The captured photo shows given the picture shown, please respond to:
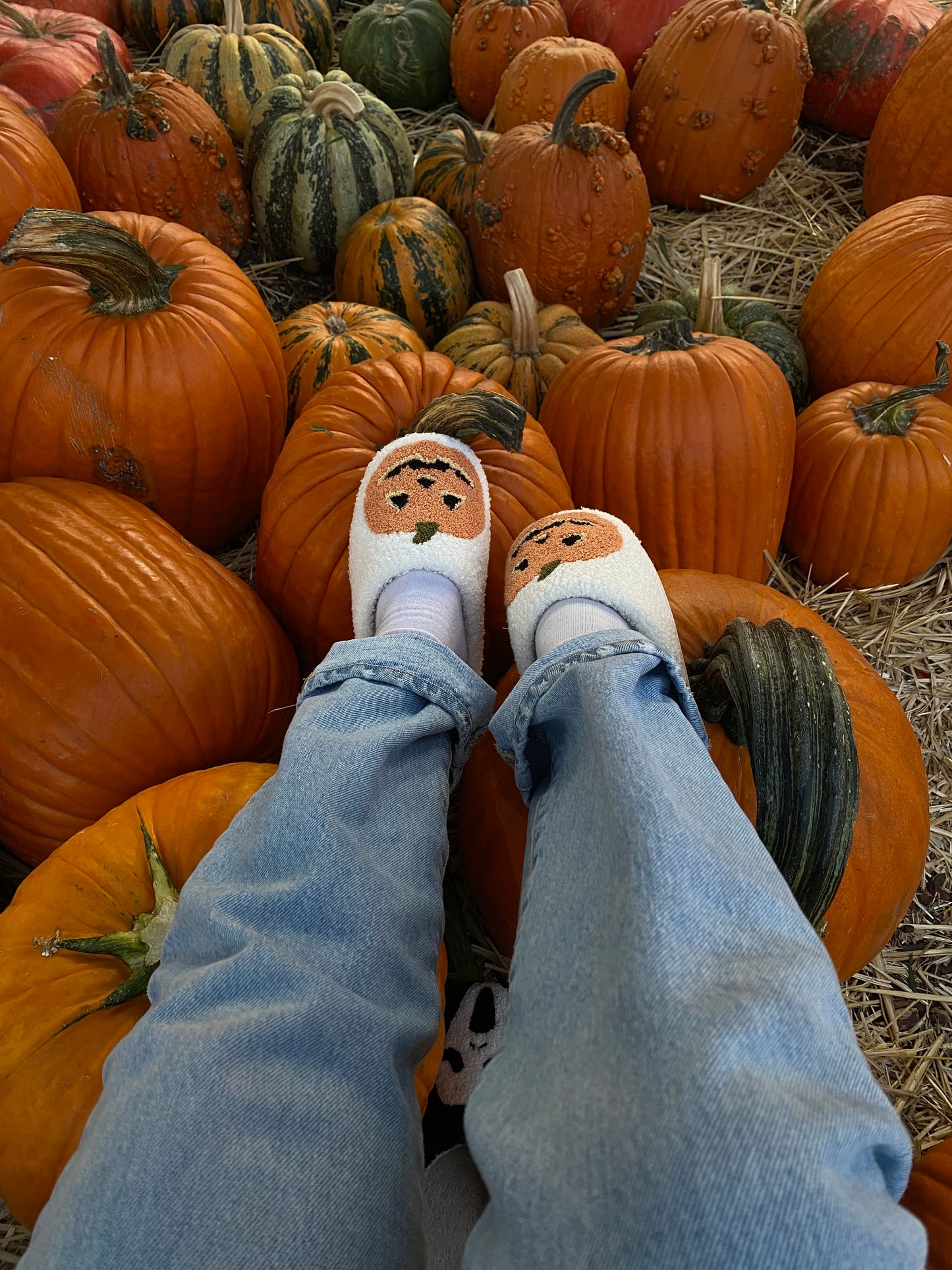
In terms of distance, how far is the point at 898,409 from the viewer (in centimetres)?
178

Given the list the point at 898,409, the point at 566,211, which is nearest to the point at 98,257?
the point at 566,211

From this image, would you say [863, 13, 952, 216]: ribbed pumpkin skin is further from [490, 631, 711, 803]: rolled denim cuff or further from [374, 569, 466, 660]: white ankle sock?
[490, 631, 711, 803]: rolled denim cuff

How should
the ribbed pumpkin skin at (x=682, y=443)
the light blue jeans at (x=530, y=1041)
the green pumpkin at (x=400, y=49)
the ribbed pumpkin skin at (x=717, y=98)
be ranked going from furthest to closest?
1. the green pumpkin at (x=400, y=49)
2. the ribbed pumpkin skin at (x=717, y=98)
3. the ribbed pumpkin skin at (x=682, y=443)
4. the light blue jeans at (x=530, y=1041)

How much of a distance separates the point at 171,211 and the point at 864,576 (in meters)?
1.80

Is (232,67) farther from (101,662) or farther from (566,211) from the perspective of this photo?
(101,662)

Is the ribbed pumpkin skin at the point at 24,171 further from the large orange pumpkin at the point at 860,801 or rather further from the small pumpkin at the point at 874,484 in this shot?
the small pumpkin at the point at 874,484

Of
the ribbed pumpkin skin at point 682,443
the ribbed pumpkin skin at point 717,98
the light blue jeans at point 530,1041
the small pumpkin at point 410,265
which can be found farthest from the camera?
the ribbed pumpkin skin at point 717,98

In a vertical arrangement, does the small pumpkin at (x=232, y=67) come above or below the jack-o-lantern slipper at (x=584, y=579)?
above

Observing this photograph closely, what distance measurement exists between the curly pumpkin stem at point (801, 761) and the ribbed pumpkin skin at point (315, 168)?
1771mm

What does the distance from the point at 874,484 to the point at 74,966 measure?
164cm

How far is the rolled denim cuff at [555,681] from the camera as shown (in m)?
0.94

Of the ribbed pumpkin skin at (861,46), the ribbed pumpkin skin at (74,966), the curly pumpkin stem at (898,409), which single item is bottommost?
the ribbed pumpkin skin at (74,966)

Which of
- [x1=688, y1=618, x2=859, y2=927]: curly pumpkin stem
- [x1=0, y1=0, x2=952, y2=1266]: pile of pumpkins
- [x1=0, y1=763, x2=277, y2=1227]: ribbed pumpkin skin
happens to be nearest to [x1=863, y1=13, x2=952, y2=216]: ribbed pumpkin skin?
[x1=0, y1=0, x2=952, y2=1266]: pile of pumpkins

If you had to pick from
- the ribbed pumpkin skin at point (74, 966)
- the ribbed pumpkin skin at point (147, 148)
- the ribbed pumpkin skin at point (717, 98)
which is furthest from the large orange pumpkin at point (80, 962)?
the ribbed pumpkin skin at point (717, 98)
